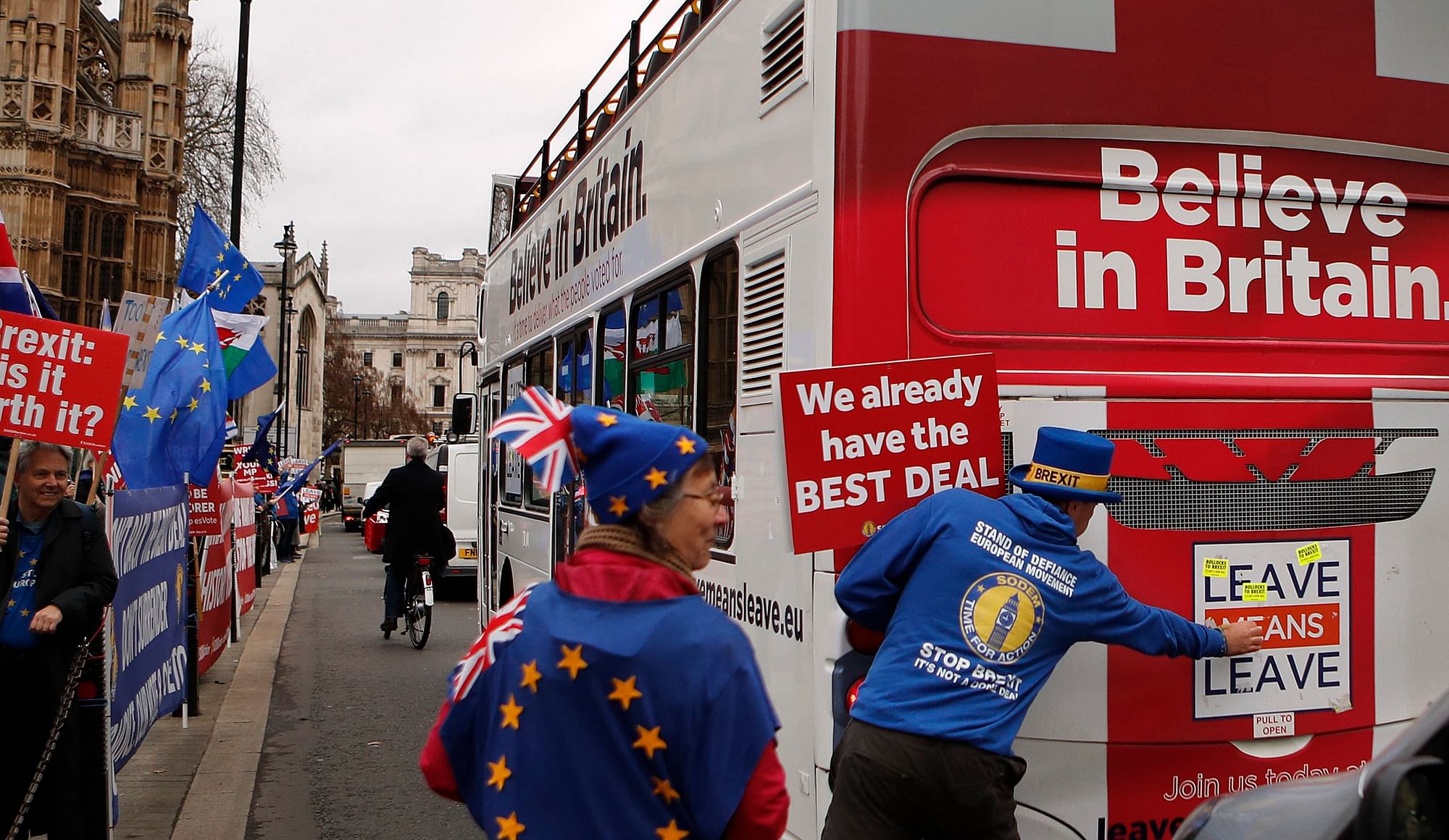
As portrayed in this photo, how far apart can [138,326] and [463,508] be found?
45.8 feet

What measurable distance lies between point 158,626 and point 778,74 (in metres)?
5.30

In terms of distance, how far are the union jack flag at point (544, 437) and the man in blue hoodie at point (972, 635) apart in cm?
138

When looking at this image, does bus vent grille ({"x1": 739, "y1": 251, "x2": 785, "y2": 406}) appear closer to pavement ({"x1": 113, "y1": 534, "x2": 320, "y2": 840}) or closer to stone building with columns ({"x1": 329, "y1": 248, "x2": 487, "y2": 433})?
pavement ({"x1": 113, "y1": 534, "x2": 320, "y2": 840})

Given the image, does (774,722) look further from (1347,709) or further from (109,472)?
(109,472)

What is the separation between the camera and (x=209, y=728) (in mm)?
9664

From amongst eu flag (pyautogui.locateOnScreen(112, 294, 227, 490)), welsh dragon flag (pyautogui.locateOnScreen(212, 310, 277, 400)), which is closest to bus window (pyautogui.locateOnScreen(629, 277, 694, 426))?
eu flag (pyautogui.locateOnScreen(112, 294, 227, 490))

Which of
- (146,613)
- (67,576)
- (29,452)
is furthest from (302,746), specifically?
(29,452)

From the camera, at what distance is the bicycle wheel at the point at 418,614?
552 inches

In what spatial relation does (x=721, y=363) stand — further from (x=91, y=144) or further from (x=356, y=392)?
(x=356, y=392)

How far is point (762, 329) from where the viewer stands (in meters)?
4.57

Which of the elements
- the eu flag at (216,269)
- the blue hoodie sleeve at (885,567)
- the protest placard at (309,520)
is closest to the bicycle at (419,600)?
the eu flag at (216,269)

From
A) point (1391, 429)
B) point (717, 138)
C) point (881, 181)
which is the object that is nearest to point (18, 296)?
point (717, 138)

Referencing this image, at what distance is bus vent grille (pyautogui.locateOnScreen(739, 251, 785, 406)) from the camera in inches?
173

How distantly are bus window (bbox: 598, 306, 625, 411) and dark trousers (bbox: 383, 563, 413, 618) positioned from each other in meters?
7.68
